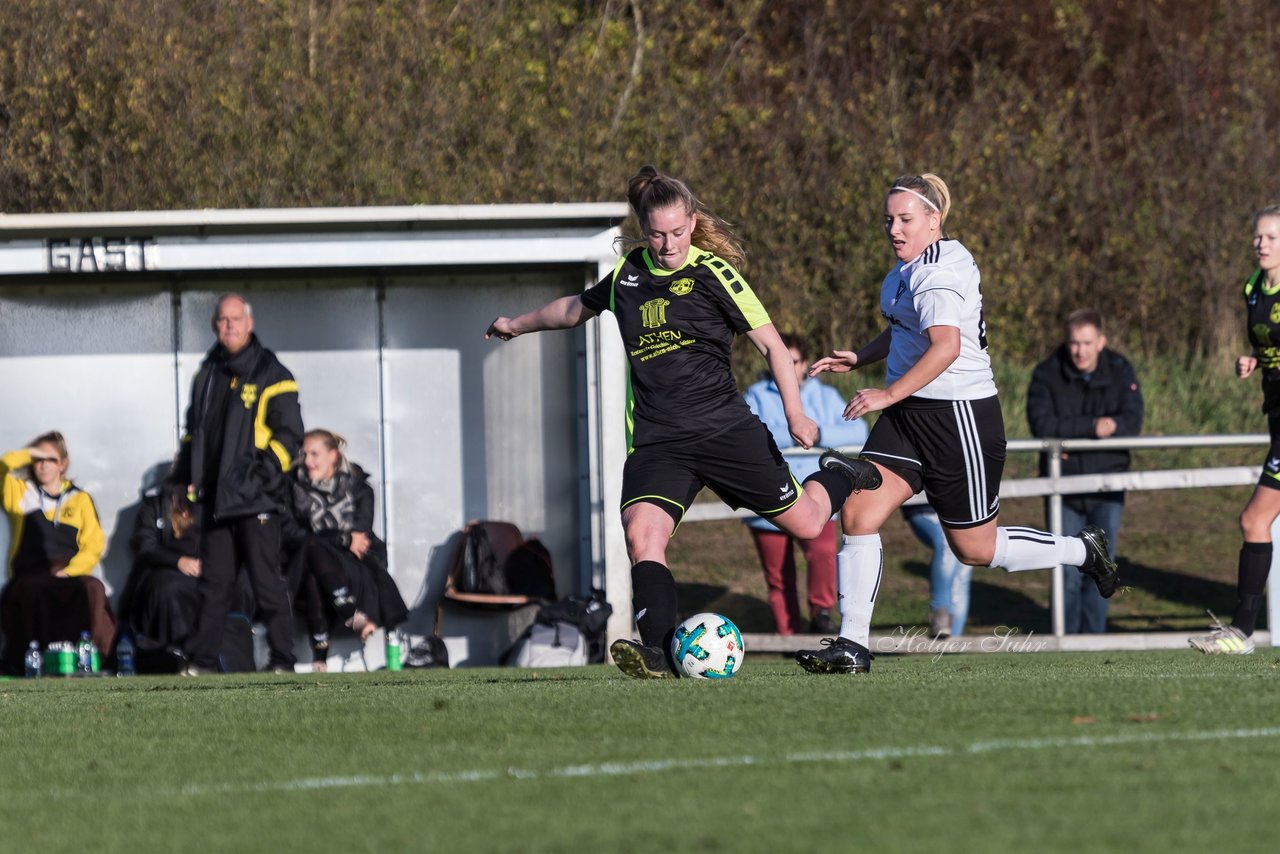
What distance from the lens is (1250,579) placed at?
28.7 feet

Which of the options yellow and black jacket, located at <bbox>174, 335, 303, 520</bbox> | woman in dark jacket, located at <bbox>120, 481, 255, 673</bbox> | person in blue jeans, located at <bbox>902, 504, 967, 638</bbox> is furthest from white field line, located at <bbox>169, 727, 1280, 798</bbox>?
person in blue jeans, located at <bbox>902, 504, 967, 638</bbox>

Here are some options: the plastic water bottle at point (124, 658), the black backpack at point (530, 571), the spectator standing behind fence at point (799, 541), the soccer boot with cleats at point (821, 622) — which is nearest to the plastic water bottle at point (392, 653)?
the black backpack at point (530, 571)

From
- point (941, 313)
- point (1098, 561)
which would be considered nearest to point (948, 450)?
point (941, 313)

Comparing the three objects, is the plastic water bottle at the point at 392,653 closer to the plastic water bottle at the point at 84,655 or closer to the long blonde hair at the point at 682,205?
the plastic water bottle at the point at 84,655

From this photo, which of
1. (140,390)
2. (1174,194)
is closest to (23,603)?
(140,390)

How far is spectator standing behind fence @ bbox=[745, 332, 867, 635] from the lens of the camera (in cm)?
1148

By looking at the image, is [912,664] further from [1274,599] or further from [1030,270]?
[1030,270]

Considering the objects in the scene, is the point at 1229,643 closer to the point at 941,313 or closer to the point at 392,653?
the point at 941,313

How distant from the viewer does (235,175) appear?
57.0 feet

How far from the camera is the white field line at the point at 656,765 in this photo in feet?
14.1

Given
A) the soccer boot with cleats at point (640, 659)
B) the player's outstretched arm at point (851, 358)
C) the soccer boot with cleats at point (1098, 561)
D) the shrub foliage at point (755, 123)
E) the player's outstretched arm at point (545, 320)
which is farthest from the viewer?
the shrub foliage at point (755, 123)

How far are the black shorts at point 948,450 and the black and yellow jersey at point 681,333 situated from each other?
627mm

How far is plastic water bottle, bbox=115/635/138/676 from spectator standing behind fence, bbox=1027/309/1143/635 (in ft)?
19.0

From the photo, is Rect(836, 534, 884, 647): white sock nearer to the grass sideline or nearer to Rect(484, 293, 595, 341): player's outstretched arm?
the grass sideline
